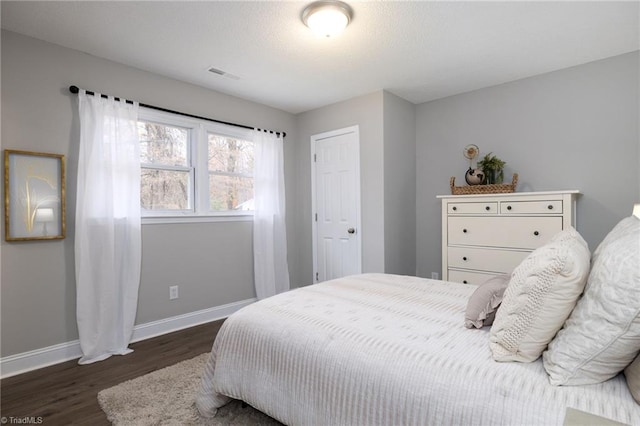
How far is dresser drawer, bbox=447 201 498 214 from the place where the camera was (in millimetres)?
3059

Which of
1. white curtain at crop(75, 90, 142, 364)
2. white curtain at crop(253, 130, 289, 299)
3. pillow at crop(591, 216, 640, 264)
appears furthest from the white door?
pillow at crop(591, 216, 640, 264)

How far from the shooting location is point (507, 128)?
347 cm

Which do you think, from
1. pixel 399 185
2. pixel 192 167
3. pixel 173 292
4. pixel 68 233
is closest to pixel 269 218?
pixel 192 167

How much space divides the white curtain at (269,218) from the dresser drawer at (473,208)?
6.53 feet

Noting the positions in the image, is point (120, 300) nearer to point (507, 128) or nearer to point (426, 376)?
point (426, 376)

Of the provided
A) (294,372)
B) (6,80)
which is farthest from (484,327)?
(6,80)

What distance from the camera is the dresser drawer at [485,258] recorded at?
2.94 m

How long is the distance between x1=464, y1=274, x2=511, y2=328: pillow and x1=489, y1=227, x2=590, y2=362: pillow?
20 cm

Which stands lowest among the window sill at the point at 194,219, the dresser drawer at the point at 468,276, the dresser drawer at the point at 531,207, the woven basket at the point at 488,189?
the dresser drawer at the point at 468,276

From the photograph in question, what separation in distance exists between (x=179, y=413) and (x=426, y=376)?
1453 millimetres

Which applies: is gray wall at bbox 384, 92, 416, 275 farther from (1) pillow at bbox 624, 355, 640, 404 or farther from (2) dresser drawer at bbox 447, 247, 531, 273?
(1) pillow at bbox 624, 355, 640, 404

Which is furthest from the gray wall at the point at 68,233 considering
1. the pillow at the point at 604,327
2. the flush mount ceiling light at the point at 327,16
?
the pillow at the point at 604,327

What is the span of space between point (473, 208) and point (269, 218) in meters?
2.25

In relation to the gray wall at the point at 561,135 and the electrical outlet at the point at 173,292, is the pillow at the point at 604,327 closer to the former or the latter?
the gray wall at the point at 561,135
